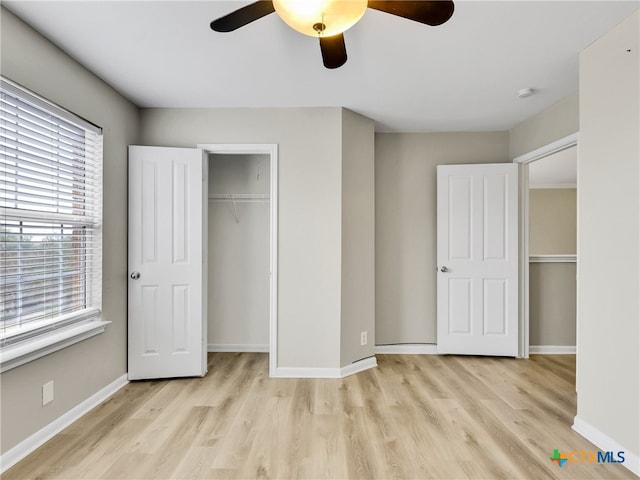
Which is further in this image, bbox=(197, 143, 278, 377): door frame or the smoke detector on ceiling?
bbox=(197, 143, 278, 377): door frame

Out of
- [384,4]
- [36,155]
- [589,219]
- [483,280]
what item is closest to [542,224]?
[483,280]

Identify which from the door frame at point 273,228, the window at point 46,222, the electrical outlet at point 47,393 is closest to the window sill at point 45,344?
the window at point 46,222

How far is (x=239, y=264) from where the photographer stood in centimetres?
427

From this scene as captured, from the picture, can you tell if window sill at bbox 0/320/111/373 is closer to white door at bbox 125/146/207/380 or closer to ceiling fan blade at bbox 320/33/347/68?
white door at bbox 125/146/207/380

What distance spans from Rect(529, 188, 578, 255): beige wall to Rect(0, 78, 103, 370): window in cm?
691

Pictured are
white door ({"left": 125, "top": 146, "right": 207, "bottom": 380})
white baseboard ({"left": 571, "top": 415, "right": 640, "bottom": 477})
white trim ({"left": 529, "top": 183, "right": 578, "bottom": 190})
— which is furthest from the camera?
white trim ({"left": 529, "top": 183, "right": 578, "bottom": 190})

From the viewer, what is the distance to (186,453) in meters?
2.15

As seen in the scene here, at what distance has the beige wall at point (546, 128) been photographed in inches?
123

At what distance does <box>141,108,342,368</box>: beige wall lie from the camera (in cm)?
343

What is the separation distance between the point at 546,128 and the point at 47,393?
14.5 ft

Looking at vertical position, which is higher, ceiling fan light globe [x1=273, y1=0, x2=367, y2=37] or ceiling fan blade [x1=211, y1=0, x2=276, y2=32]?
ceiling fan blade [x1=211, y1=0, x2=276, y2=32]

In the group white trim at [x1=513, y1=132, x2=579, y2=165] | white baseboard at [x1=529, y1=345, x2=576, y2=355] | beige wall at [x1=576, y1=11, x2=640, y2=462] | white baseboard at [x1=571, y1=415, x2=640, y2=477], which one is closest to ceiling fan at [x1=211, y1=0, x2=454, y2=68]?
beige wall at [x1=576, y1=11, x2=640, y2=462]

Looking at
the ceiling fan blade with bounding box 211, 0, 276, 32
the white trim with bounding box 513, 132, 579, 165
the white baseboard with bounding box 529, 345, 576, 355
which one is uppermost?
the ceiling fan blade with bounding box 211, 0, 276, 32

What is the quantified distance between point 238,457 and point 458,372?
228 centimetres
